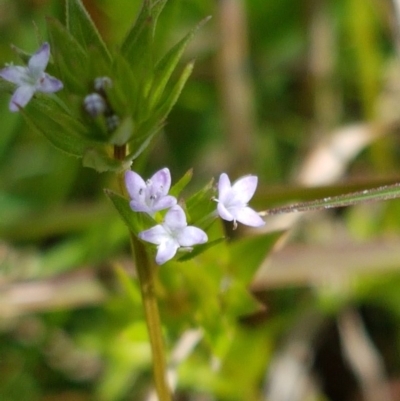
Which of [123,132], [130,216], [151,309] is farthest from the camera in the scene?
[151,309]

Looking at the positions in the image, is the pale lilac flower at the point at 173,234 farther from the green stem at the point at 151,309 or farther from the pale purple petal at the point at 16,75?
the pale purple petal at the point at 16,75

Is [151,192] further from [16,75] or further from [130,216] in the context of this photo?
[16,75]

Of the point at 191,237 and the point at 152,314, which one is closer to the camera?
the point at 191,237

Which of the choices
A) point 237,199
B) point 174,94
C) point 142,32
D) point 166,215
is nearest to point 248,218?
point 237,199

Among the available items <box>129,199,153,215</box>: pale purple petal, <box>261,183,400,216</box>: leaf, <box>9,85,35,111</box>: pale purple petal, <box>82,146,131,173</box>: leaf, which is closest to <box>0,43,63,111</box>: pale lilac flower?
<box>9,85,35,111</box>: pale purple petal

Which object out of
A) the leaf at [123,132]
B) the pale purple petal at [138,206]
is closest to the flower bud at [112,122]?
the leaf at [123,132]

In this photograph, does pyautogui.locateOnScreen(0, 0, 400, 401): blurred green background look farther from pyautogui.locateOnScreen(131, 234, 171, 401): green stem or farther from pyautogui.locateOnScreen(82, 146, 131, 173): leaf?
pyautogui.locateOnScreen(82, 146, 131, 173): leaf
